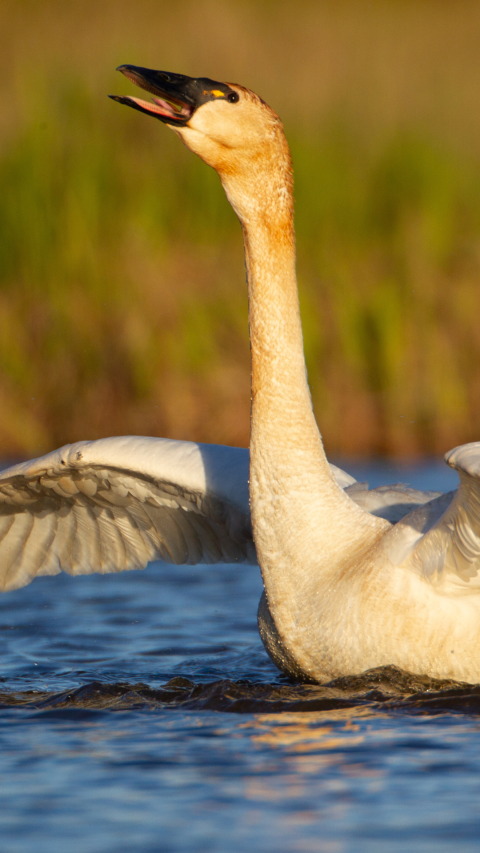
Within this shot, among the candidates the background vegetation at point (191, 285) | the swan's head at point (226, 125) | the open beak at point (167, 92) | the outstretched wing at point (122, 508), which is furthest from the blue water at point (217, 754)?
the background vegetation at point (191, 285)

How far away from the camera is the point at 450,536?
4.28m

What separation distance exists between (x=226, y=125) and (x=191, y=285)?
594 cm

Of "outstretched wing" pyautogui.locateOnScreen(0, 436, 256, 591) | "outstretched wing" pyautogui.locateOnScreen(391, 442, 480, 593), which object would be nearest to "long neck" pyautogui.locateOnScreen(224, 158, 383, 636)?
"outstretched wing" pyautogui.locateOnScreen(391, 442, 480, 593)

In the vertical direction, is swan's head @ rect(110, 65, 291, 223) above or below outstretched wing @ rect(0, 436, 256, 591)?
above

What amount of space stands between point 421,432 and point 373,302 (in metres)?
1.24

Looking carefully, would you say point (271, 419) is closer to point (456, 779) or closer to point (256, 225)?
point (256, 225)

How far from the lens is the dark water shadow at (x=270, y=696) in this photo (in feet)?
15.0

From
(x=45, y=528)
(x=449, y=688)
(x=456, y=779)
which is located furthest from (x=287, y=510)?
(x=45, y=528)

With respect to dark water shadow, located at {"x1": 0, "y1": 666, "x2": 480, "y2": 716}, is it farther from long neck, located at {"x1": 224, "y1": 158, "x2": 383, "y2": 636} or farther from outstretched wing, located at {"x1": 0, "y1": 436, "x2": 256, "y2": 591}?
outstretched wing, located at {"x1": 0, "y1": 436, "x2": 256, "y2": 591}

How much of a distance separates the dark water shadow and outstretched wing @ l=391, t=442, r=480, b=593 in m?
0.44

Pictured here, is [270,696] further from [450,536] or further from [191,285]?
[191,285]

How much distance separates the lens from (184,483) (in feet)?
18.0

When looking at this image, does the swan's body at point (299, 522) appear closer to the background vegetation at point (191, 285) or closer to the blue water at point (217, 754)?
the blue water at point (217, 754)

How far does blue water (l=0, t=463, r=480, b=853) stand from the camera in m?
3.47
